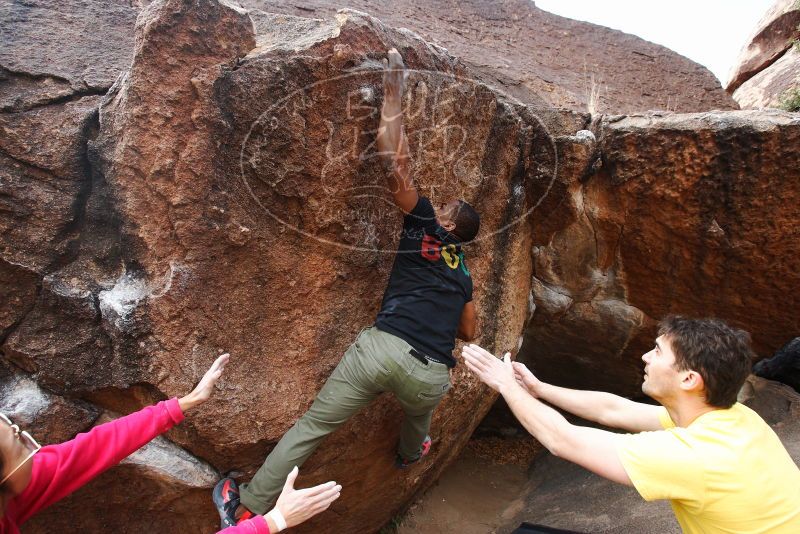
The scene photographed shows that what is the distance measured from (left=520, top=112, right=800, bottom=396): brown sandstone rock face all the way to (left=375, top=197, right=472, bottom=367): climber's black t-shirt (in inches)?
52.0

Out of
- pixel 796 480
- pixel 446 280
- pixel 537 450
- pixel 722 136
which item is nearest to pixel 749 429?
pixel 796 480

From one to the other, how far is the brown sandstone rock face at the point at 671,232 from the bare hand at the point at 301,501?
2457 mm

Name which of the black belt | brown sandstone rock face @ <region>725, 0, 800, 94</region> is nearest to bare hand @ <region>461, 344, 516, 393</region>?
the black belt

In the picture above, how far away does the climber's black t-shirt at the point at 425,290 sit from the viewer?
2.39 meters

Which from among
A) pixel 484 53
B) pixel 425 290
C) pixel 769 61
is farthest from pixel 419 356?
pixel 769 61

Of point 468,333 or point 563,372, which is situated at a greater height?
point 468,333

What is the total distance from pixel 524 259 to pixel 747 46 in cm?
465

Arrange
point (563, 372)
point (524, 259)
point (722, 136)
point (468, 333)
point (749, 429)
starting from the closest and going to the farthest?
point (749, 429) → point (468, 333) → point (722, 136) → point (524, 259) → point (563, 372)

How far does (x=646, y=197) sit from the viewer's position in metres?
3.33

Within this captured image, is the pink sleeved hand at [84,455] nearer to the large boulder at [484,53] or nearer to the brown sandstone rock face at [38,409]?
the brown sandstone rock face at [38,409]

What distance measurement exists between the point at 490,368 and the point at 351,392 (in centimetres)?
72

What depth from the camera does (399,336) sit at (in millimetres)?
2359

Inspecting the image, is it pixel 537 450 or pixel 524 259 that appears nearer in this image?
pixel 524 259

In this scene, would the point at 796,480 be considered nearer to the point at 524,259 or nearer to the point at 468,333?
the point at 468,333
